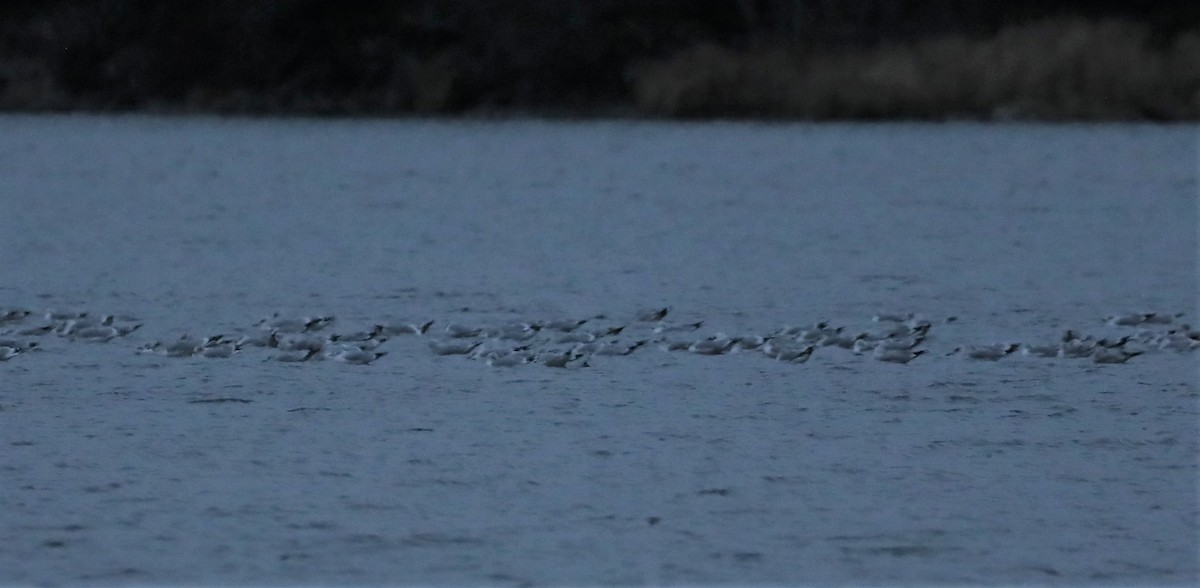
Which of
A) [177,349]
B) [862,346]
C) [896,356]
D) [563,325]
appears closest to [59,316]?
[177,349]

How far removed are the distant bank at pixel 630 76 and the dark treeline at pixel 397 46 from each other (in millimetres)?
35

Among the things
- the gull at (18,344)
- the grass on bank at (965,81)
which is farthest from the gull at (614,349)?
the grass on bank at (965,81)

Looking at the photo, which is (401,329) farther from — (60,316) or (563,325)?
(60,316)

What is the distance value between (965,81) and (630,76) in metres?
5.18

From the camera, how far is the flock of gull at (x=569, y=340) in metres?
9.34

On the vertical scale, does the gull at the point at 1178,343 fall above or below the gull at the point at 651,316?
above

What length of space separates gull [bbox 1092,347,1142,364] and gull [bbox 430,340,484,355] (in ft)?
9.03

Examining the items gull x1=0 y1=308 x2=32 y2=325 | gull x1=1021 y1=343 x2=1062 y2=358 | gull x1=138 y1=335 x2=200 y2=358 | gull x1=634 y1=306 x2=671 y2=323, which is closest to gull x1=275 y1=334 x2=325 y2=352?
gull x1=138 y1=335 x2=200 y2=358

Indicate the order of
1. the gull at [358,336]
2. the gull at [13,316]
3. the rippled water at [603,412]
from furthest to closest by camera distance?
the gull at [13,316]
the gull at [358,336]
the rippled water at [603,412]

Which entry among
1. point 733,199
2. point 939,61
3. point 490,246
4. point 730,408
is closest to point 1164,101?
point 939,61

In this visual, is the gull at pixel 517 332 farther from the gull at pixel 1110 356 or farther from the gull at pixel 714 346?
the gull at pixel 1110 356

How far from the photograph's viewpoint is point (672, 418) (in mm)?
7992

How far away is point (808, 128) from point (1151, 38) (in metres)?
7.12

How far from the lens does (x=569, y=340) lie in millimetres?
9766
